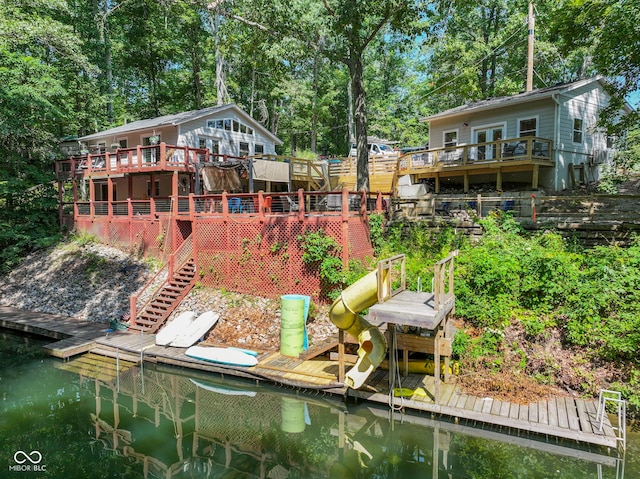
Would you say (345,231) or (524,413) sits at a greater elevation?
(345,231)

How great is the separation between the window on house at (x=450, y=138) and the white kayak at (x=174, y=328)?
15550 millimetres

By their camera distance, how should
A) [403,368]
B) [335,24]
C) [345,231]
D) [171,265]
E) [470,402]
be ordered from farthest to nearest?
1. [171,265]
2. [335,24]
3. [345,231]
4. [403,368]
5. [470,402]

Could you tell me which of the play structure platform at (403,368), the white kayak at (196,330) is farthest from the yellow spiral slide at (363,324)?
the white kayak at (196,330)

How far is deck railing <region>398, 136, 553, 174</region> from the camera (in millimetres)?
16984

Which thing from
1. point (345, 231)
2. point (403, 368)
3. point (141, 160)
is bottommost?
point (403, 368)

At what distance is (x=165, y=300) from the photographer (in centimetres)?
1556

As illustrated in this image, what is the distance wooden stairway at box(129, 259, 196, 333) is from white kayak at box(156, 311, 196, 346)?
0.80 m

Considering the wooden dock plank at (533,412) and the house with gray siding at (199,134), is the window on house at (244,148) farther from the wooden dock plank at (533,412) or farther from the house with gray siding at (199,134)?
the wooden dock plank at (533,412)

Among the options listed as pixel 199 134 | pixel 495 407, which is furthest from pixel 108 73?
pixel 495 407

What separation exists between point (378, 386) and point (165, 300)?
29.6 feet

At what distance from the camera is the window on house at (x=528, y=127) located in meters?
19.0

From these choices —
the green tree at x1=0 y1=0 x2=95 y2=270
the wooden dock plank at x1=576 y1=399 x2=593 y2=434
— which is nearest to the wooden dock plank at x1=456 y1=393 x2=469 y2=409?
the wooden dock plank at x1=576 y1=399 x2=593 y2=434

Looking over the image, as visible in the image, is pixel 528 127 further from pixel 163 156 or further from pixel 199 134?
pixel 199 134

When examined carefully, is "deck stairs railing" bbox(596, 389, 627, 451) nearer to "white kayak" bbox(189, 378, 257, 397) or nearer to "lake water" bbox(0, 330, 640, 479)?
"lake water" bbox(0, 330, 640, 479)
